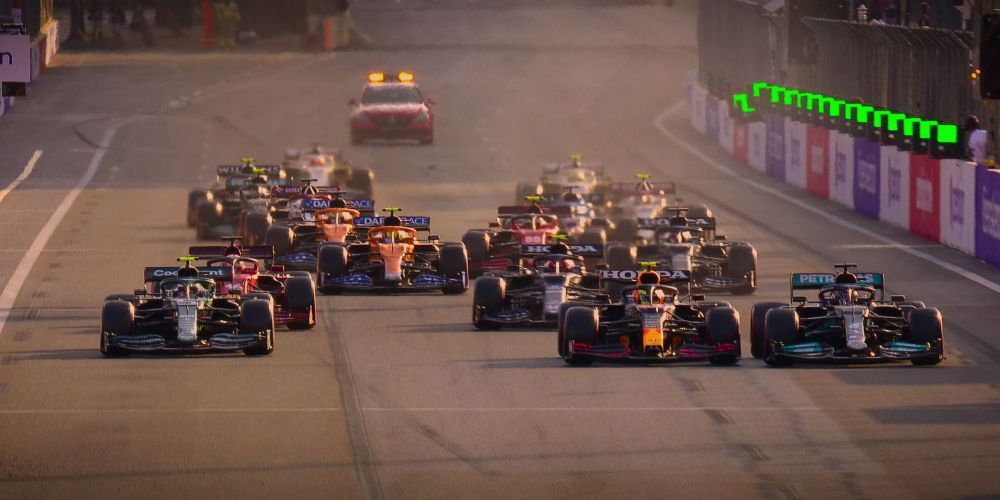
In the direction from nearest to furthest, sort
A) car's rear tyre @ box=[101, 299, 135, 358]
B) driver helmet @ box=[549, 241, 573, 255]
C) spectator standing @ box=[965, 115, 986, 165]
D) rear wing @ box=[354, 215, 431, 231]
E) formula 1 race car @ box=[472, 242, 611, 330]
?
1. car's rear tyre @ box=[101, 299, 135, 358]
2. formula 1 race car @ box=[472, 242, 611, 330]
3. driver helmet @ box=[549, 241, 573, 255]
4. rear wing @ box=[354, 215, 431, 231]
5. spectator standing @ box=[965, 115, 986, 165]

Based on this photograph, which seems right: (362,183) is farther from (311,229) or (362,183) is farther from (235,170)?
(311,229)

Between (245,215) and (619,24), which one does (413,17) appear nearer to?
(619,24)

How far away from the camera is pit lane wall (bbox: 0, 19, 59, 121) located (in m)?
77.8

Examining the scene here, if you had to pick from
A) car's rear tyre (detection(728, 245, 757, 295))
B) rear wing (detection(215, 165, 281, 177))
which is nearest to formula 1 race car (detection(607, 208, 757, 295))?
car's rear tyre (detection(728, 245, 757, 295))

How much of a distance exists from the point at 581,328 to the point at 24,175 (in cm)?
3550

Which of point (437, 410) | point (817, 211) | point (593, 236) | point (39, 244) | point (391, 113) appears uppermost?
point (391, 113)

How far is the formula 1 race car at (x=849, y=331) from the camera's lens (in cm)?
2361

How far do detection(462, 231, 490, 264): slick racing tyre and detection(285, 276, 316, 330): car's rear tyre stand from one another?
661 cm

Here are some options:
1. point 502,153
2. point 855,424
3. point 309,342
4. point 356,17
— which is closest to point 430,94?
point 502,153

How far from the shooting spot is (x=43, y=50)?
8300 cm

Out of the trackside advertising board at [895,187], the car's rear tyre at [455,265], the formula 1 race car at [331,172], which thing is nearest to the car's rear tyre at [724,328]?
Answer: the car's rear tyre at [455,265]

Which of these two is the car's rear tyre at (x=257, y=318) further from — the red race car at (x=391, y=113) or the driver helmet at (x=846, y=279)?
the red race car at (x=391, y=113)

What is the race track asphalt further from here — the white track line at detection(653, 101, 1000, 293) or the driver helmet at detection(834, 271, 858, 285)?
the driver helmet at detection(834, 271, 858, 285)

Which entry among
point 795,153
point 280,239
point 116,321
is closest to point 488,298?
point 116,321
